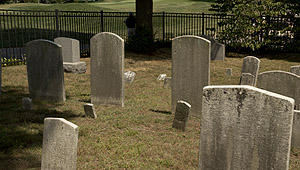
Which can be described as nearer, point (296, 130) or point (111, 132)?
point (296, 130)

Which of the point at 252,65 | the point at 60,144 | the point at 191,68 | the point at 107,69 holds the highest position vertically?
the point at 191,68

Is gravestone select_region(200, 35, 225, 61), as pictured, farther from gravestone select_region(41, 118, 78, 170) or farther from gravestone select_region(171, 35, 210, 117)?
gravestone select_region(41, 118, 78, 170)

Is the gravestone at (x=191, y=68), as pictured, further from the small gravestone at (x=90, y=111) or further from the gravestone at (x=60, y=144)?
the gravestone at (x=60, y=144)

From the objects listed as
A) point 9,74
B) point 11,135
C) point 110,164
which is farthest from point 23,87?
point 110,164

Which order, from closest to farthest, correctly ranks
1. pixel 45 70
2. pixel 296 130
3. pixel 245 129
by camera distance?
pixel 245 129 → pixel 296 130 → pixel 45 70

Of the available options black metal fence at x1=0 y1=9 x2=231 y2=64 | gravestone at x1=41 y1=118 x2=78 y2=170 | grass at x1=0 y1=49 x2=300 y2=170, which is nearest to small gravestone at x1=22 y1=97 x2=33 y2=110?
grass at x1=0 y1=49 x2=300 y2=170

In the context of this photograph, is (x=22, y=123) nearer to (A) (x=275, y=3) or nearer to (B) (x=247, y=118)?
(B) (x=247, y=118)

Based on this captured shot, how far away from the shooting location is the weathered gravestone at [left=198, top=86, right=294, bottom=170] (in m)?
3.13

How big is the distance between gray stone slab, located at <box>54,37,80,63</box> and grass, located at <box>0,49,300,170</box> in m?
1.76

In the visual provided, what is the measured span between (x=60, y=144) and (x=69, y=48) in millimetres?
9201

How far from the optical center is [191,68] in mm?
7504

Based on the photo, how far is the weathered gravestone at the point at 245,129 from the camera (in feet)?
10.3

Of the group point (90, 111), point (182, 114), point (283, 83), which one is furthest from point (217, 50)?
point (283, 83)

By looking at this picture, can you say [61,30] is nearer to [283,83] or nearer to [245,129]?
[283,83]
